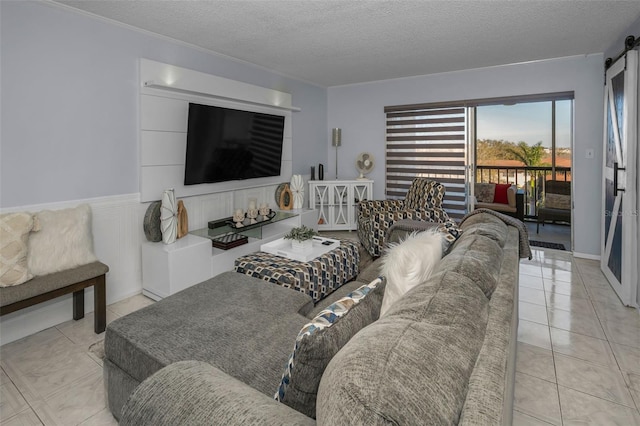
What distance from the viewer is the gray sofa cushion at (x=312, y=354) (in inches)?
38.4

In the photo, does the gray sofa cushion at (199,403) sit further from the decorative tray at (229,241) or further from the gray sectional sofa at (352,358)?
the decorative tray at (229,241)

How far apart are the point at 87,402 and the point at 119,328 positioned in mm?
629

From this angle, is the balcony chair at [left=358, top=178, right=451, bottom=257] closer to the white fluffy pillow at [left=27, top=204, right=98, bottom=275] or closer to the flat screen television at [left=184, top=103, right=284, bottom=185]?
the flat screen television at [left=184, top=103, right=284, bottom=185]

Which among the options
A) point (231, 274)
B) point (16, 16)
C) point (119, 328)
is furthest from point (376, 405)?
point (16, 16)

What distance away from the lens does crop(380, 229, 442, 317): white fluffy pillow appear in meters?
1.61

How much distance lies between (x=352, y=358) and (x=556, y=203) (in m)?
6.75

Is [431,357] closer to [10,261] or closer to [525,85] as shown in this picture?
[10,261]

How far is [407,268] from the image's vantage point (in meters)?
1.66

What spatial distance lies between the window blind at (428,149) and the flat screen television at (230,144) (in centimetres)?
192

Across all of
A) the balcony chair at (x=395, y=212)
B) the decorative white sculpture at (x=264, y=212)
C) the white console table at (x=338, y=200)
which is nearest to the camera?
the balcony chair at (x=395, y=212)

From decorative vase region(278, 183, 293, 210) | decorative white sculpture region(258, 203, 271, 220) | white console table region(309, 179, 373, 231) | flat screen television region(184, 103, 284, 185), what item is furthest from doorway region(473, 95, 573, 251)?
decorative white sculpture region(258, 203, 271, 220)

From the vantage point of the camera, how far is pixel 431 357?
76 centimetres

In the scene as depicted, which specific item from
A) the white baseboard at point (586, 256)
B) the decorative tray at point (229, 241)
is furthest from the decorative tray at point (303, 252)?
the white baseboard at point (586, 256)

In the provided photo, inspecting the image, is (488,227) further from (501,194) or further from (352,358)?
(501,194)
